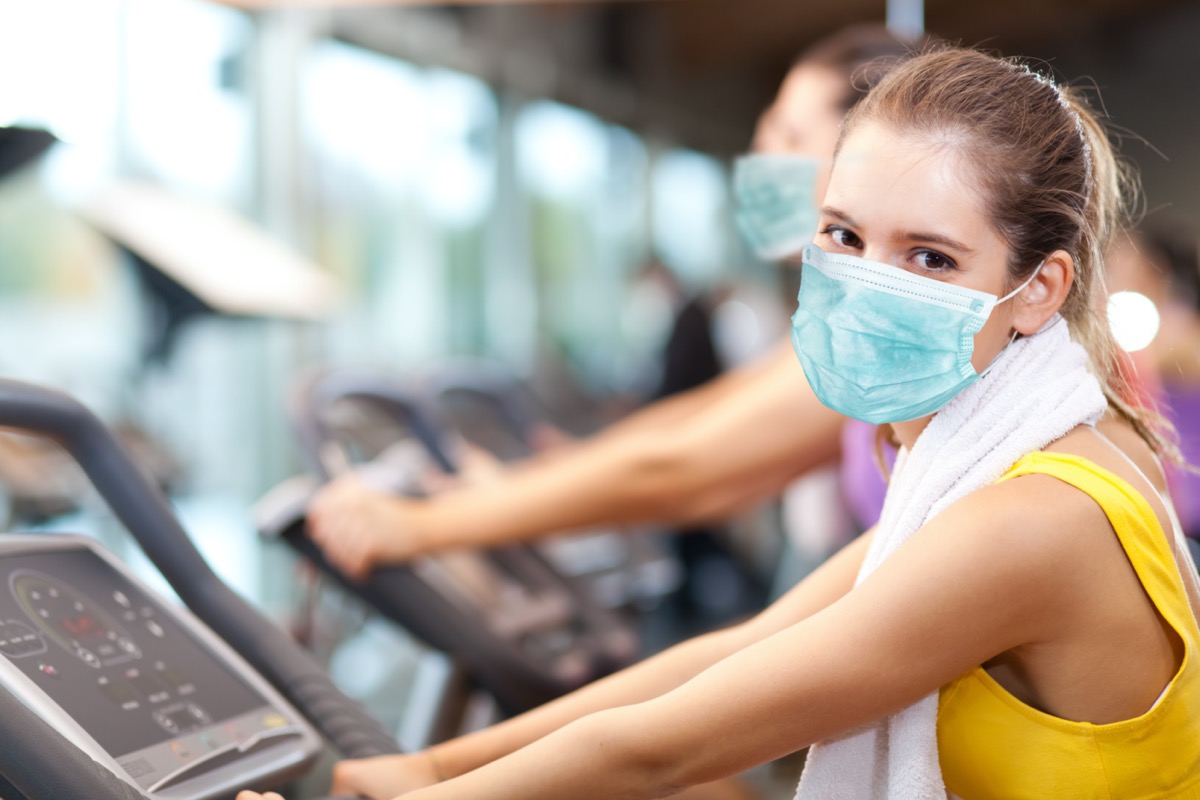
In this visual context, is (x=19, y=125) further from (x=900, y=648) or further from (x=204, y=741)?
(x=900, y=648)

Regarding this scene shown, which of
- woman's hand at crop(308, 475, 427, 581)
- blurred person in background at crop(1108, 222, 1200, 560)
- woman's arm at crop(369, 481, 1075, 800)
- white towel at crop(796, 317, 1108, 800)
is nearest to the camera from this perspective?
woman's arm at crop(369, 481, 1075, 800)

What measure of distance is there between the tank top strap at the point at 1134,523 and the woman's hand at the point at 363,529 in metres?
1.01

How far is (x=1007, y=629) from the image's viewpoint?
912 millimetres

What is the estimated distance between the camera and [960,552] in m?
0.89

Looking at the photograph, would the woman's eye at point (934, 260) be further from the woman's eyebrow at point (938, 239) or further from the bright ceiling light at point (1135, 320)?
the bright ceiling light at point (1135, 320)

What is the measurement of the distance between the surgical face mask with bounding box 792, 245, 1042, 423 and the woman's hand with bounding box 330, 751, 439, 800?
50 cm

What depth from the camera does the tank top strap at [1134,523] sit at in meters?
0.94

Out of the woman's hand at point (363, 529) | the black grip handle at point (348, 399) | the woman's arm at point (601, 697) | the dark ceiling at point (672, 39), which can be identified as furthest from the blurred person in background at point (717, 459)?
the dark ceiling at point (672, 39)

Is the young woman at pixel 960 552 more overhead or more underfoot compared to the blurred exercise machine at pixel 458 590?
more overhead

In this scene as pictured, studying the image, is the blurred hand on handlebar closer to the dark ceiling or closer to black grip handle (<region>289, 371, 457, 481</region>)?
black grip handle (<region>289, 371, 457, 481</region>)

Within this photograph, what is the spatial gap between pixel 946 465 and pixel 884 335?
0.13m

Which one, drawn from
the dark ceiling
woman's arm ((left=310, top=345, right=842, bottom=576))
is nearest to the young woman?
woman's arm ((left=310, top=345, right=842, bottom=576))

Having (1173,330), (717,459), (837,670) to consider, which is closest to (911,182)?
(837,670)

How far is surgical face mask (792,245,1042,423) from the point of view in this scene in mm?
1033
